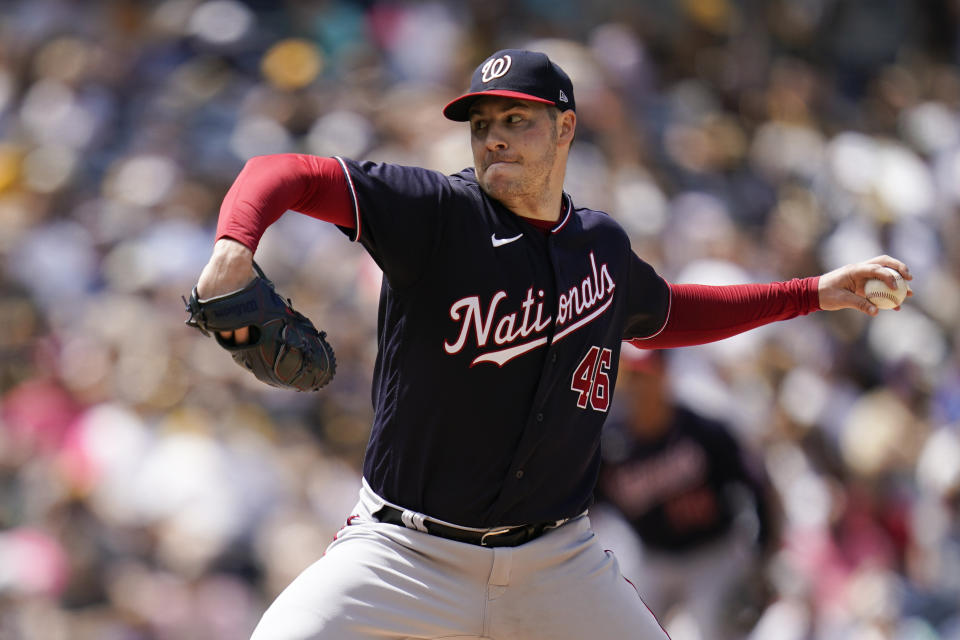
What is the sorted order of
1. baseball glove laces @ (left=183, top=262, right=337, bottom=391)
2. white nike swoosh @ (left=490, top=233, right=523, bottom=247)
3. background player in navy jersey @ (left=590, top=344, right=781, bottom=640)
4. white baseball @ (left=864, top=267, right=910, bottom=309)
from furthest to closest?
1. background player in navy jersey @ (left=590, top=344, right=781, bottom=640)
2. white baseball @ (left=864, top=267, right=910, bottom=309)
3. white nike swoosh @ (left=490, top=233, right=523, bottom=247)
4. baseball glove laces @ (left=183, top=262, right=337, bottom=391)

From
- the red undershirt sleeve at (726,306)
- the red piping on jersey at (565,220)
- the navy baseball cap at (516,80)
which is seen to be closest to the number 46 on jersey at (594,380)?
the red piping on jersey at (565,220)

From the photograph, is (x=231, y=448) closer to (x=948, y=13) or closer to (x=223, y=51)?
(x=223, y=51)

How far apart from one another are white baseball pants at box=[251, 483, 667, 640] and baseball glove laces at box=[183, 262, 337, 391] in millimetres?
470

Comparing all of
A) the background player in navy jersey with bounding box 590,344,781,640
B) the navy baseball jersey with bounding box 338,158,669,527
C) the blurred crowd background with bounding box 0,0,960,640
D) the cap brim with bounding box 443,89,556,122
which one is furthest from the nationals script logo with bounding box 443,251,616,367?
the blurred crowd background with bounding box 0,0,960,640

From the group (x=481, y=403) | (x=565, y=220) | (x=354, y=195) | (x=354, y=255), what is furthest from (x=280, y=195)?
(x=354, y=255)

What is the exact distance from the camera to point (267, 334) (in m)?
2.88

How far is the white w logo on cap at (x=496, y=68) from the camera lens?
11.1 ft

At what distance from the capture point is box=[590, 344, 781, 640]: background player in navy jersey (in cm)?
578

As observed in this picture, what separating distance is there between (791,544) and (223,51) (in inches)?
246

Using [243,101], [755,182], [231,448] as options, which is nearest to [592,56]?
[755,182]

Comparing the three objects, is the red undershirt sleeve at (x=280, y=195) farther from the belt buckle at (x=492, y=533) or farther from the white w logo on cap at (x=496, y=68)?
the belt buckle at (x=492, y=533)

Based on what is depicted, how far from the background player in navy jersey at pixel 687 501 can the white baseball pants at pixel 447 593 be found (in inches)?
92.0

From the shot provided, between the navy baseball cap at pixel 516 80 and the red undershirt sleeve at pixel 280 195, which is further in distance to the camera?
the navy baseball cap at pixel 516 80

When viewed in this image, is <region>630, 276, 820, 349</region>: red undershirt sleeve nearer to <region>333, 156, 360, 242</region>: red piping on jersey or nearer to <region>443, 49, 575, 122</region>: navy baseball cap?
<region>443, 49, 575, 122</region>: navy baseball cap
